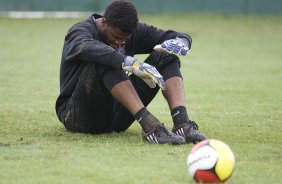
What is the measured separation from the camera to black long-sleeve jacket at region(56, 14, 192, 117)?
279 inches

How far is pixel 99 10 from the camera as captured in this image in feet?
98.5

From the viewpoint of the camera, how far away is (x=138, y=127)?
28.8 ft

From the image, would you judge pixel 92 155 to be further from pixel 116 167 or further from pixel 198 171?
pixel 198 171

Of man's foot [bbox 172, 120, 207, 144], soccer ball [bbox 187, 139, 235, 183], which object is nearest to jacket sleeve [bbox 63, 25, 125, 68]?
man's foot [bbox 172, 120, 207, 144]

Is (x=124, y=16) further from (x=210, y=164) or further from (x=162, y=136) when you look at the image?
(x=210, y=164)

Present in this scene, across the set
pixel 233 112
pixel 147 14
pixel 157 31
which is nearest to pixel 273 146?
pixel 157 31

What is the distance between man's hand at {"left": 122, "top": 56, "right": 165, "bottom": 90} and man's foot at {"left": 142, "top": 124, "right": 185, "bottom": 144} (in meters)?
0.51

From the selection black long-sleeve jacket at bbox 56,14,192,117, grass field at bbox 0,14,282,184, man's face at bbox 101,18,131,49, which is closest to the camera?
grass field at bbox 0,14,282,184

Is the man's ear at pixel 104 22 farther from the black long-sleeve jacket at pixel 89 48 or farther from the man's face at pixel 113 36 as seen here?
the black long-sleeve jacket at pixel 89 48

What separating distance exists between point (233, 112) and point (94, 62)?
3.55m

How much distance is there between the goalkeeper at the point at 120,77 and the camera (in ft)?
23.5

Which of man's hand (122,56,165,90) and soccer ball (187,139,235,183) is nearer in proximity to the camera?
soccer ball (187,139,235,183)

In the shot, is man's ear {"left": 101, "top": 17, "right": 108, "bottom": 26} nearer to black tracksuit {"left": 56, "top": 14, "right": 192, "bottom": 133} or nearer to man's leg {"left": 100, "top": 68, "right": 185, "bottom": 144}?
black tracksuit {"left": 56, "top": 14, "right": 192, "bottom": 133}

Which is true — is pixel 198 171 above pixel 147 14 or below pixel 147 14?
above
